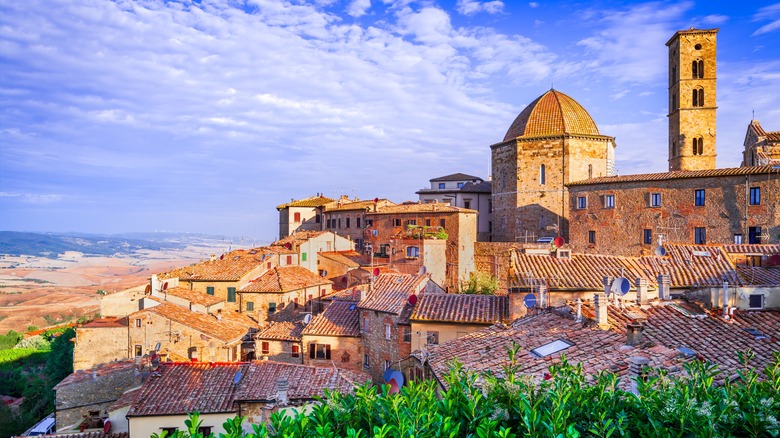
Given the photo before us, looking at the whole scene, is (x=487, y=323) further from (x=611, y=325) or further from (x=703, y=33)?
(x=703, y=33)

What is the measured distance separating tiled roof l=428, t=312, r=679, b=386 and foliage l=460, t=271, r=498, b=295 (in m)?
17.4

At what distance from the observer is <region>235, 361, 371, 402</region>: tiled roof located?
→ 16531 mm

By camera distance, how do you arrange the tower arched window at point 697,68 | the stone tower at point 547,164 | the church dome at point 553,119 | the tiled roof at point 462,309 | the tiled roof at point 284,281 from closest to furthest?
the tiled roof at point 462,309 → the tiled roof at point 284,281 → the stone tower at point 547,164 → the church dome at point 553,119 → the tower arched window at point 697,68

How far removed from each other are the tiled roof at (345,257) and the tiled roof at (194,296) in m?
11.1

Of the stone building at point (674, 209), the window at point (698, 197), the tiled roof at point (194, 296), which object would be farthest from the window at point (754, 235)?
the tiled roof at point (194, 296)

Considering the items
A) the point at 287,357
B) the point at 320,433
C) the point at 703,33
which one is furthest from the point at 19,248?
the point at 320,433

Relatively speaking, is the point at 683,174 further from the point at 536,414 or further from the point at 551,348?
the point at 536,414

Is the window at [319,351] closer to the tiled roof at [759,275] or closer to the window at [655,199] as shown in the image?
the tiled roof at [759,275]

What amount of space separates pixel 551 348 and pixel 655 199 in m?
27.0

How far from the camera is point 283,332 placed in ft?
92.0

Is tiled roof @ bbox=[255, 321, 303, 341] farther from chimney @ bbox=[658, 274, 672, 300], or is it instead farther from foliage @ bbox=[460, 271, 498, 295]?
chimney @ bbox=[658, 274, 672, 300]

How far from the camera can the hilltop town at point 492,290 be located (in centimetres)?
1438

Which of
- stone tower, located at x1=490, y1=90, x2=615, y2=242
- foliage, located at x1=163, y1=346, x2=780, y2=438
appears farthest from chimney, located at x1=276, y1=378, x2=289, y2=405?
stone tower, located at x1=490, y1=90, x2=615, y2=242

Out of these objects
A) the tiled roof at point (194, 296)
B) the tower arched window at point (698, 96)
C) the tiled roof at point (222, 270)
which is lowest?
the tiled roof at point (194, 296)
